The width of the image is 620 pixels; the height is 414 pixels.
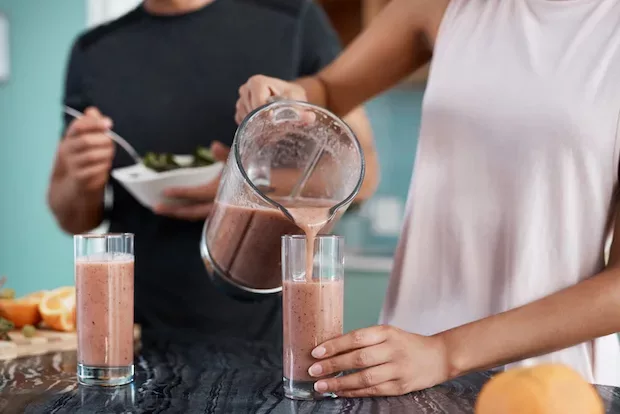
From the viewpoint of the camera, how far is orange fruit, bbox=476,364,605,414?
0.72 meters

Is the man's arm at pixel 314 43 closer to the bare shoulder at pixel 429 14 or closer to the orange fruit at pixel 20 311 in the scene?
the bare shoulder at pixel 429 14

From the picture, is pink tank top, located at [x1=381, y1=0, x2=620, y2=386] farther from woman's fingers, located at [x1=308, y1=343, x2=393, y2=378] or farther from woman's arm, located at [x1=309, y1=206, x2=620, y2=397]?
woman's fingers, located at [x1=308, y1=343, x2=393, y2=378]

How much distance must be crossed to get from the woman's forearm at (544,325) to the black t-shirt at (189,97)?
0.84 metres

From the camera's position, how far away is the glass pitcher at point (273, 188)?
1051 millimetres

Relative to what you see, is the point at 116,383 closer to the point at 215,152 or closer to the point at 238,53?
the point at 215,152

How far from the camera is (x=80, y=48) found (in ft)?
6.42

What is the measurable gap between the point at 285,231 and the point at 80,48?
43.9 inches

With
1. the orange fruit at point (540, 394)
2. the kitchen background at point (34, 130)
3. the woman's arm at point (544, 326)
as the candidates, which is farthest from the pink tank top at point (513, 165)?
the kitchen background at point (34, 130)

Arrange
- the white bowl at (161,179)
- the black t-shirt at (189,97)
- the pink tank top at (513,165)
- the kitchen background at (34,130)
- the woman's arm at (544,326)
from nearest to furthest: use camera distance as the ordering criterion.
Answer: the woman's arm at (544,326) < the pink tank top at (513,165) < the white bowl at (161,179) < the black t-shirt at (189,97) < the kitchen background at (34,130)

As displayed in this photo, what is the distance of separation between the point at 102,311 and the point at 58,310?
40 cm

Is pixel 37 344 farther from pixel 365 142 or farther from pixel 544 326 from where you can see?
pixel 365 142

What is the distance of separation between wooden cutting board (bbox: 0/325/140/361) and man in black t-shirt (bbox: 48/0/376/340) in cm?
45

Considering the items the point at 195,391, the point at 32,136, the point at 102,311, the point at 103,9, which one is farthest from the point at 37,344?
the point at 103,9

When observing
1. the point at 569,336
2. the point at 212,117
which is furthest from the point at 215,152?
the point at 569,336
